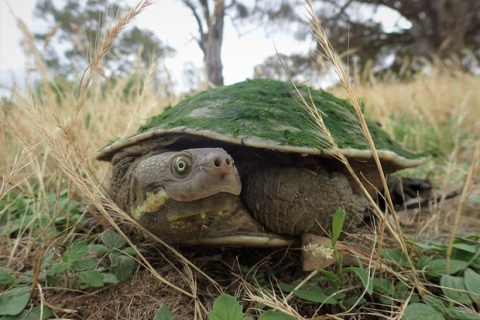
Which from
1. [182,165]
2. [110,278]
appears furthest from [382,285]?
[110,278]

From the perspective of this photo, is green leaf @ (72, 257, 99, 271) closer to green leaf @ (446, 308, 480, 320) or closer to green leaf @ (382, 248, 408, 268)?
green leaf @ (382, 248, 408, 268)

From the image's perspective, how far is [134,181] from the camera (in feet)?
4.60

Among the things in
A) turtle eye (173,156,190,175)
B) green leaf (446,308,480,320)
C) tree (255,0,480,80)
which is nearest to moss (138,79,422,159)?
turtle eye (173,156,190,175)

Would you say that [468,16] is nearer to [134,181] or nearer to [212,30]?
[212,30]

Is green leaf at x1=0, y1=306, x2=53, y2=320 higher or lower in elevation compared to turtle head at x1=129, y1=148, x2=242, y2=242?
lower

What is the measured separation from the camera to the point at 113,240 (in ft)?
4.84

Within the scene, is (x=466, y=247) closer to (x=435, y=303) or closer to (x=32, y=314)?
(x=435, y=303)

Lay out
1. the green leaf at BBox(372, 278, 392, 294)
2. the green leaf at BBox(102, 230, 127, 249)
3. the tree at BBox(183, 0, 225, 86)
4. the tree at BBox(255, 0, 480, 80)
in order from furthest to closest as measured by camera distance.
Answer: the tree at BBox(255, 0, 480, 80) < the tree at BBox(183, 0, 225, 86) < the green leaf at BBox(102, 230, 127, 249) < the green leaf at BBox(372, 278, 392, 294)

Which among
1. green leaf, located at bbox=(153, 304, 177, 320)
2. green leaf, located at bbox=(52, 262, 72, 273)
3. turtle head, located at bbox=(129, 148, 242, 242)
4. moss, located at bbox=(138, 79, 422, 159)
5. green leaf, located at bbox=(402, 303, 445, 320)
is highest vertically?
moss, located at bbox=(138, 79, 422, 159)

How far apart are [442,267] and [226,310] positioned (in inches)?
33.7

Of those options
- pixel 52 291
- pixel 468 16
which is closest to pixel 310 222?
pixel 52 291

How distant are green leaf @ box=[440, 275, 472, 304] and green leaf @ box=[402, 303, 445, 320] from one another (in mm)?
114

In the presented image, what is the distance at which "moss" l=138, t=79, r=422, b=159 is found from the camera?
1.40 m

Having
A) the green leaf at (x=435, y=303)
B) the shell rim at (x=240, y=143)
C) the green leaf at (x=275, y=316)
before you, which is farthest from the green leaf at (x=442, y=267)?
the green leaf at (x=275, y=316)
